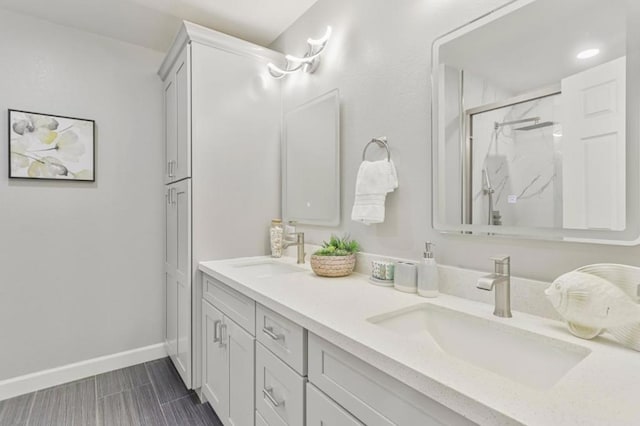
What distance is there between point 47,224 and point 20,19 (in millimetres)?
1324

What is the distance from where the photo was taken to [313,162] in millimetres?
1919

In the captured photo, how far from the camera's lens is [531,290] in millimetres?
974

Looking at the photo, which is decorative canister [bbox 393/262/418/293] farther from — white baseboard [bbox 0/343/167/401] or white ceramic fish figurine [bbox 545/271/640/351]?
white baseboard [bbox 0/343/167/401]

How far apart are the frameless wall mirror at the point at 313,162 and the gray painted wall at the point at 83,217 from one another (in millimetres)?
1127

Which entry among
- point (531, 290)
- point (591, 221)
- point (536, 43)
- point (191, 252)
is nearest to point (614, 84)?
point (536, 43)

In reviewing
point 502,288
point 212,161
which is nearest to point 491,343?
point 502,288

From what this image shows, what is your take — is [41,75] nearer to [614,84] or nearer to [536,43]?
[536,43]

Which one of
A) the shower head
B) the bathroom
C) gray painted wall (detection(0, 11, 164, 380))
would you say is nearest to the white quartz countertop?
the bathroom

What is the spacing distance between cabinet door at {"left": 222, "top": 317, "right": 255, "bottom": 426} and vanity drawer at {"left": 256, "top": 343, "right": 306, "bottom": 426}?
6cm

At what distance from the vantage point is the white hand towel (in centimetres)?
141

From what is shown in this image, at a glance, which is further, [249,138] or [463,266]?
[249,138]

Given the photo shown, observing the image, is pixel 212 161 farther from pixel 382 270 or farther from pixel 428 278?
pixel 428 278

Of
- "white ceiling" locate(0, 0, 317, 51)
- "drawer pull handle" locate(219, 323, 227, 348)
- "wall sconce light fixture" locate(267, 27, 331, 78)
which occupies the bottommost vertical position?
"drawer pull handle" locate(219, 323, 227, 348)

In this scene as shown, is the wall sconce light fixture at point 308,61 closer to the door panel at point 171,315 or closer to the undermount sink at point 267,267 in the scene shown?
the undermount sink at point 267,267
